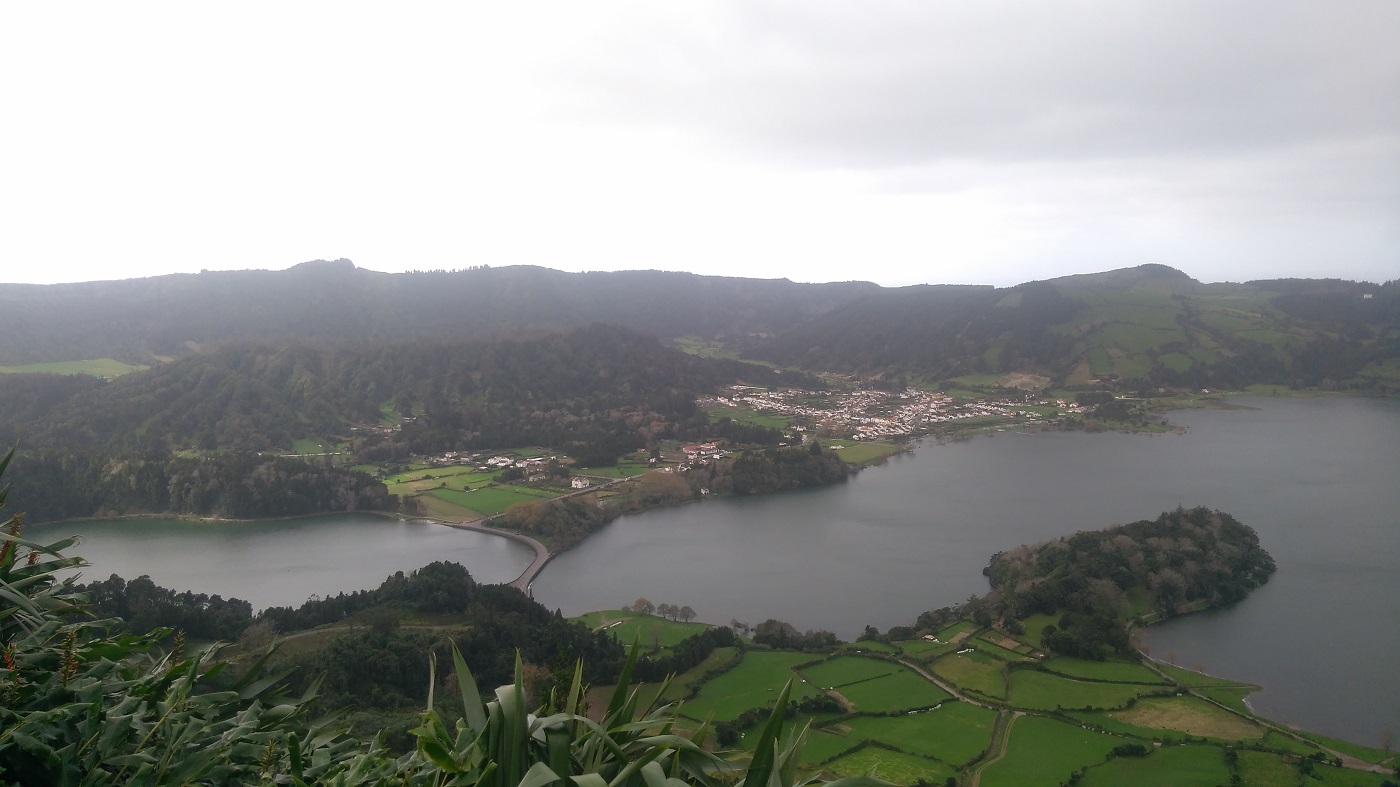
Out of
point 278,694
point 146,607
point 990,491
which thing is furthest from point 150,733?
point 990,491

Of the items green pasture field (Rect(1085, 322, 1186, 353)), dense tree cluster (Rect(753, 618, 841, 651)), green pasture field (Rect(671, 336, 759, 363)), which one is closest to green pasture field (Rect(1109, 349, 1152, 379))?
green pasture field (Rect(1085, 322, 1186, 353))

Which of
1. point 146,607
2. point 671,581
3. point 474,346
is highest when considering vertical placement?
point 474,346

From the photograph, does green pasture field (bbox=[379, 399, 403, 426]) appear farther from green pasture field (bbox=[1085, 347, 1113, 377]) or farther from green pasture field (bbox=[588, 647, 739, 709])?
green pasture field (bbox=[1085, 347, 1113, 377])

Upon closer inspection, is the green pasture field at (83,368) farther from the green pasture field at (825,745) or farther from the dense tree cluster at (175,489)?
the green pasture field at (825,745)

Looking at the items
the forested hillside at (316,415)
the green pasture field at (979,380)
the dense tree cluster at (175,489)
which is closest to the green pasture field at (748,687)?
the dense tree cluster at (175,489)

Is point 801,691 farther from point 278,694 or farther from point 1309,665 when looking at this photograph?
point 278,694

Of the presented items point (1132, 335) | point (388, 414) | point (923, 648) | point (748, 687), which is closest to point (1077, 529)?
point (923, 648)
